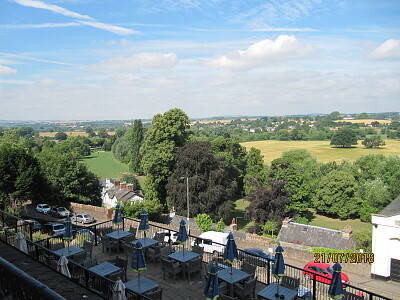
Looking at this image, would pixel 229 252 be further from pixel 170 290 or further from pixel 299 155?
pixel 299 155

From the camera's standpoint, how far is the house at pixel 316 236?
2841cm

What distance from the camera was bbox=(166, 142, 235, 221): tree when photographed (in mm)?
35375

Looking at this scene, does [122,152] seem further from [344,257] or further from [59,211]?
[344,257]

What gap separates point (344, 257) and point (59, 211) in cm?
2720

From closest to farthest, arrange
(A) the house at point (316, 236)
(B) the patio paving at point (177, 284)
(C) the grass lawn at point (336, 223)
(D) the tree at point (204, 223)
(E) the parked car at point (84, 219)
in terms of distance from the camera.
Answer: (B) the patio paving at point (177, 284) → (A) the house at point (316, 236) → (D) the tree at point (204, 223) → (E) the parked car at point (84, 219) → (C) the grass lawn at point (336, 223)

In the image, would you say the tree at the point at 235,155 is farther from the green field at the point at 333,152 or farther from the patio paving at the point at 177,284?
the patio paving at the point at 177,284

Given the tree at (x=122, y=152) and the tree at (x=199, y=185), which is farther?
the tree at (x=122, y=152)

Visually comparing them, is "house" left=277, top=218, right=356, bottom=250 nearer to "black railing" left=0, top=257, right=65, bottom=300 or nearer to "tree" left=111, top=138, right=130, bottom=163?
"black railing" left=0, top=257, right=65, bottom=300

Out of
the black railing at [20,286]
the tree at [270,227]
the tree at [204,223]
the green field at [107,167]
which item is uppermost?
the black railing at [20,286]

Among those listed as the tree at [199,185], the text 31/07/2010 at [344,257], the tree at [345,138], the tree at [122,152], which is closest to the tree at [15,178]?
the tree at [199,185]

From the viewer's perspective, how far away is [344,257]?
2458 cm

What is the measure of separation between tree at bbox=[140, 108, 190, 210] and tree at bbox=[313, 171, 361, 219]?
21.9m

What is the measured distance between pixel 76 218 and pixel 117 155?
273ft

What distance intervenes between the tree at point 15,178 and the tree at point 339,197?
122 ft
